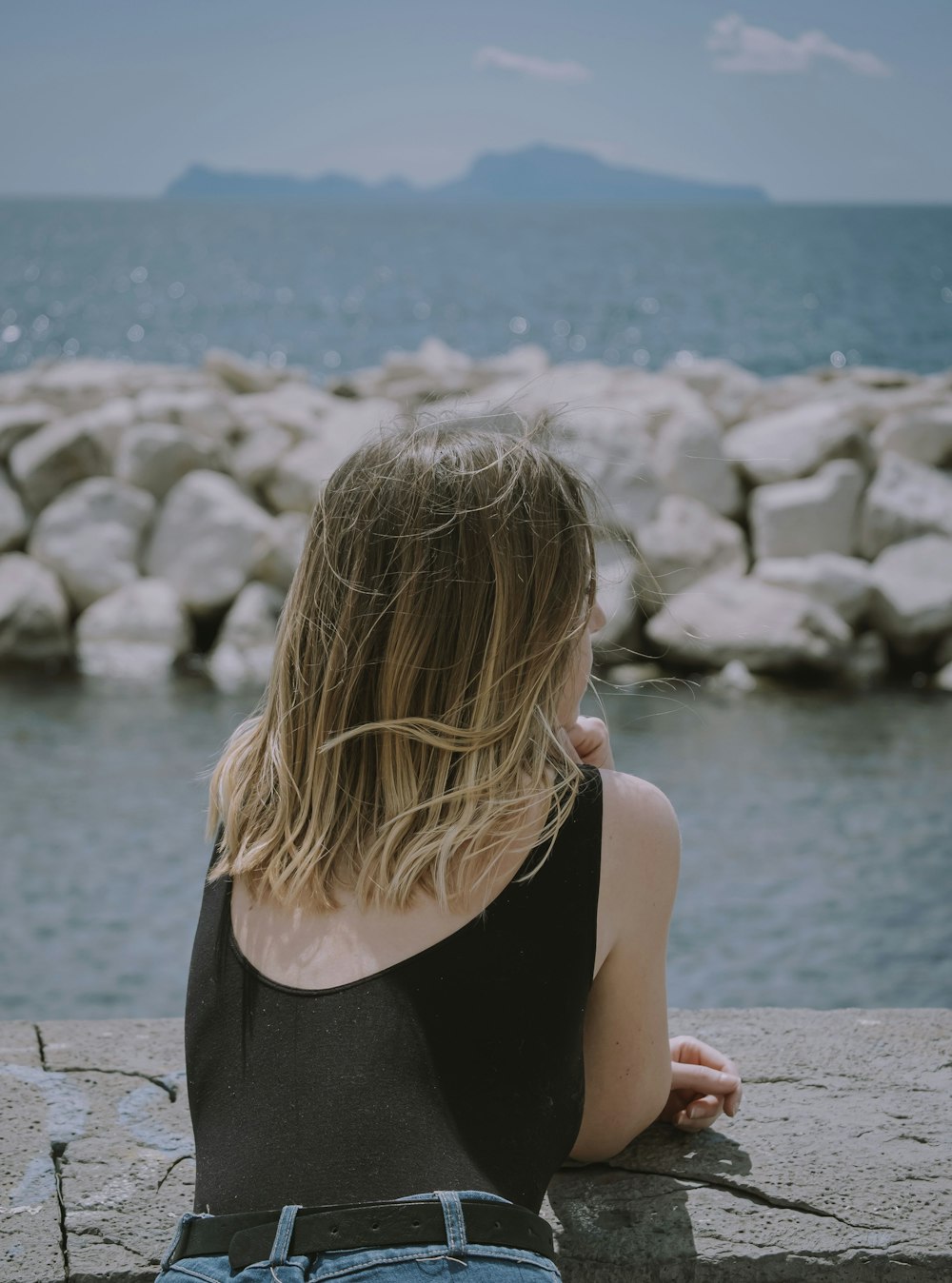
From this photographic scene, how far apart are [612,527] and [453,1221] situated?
24.1 feet

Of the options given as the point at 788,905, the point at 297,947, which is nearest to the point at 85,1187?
the point at 297,947

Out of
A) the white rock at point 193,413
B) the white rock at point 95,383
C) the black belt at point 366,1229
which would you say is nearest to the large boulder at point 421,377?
the white rock at point 95,383

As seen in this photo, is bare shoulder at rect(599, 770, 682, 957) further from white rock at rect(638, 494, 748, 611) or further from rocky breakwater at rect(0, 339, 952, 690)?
white rock at rect(638, 494, 748, 611)

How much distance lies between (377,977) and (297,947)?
0.10m

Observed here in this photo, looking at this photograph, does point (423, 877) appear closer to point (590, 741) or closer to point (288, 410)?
point (590, 741)

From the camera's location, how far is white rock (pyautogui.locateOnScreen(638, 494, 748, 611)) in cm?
970

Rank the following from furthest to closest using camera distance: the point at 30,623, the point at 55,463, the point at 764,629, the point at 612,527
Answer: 1. the point at 55,463
2. the point at 30,623
3. the point at 764,629
4. the point at 612,527

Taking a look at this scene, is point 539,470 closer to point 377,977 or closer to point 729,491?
point 377,977

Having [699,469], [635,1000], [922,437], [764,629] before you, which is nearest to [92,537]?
[699,469]

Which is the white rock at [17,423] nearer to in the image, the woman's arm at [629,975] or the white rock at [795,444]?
the white rock at [795,444]

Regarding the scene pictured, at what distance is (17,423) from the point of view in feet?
34.4

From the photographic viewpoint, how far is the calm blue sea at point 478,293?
122 ft

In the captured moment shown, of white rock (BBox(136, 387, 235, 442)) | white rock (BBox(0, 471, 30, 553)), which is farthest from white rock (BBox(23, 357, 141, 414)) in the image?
white rock (BBox(0, 471, 30, 553))

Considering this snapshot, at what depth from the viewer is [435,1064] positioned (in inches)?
48.7
